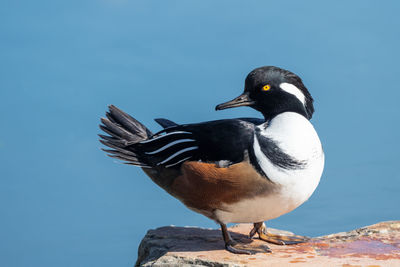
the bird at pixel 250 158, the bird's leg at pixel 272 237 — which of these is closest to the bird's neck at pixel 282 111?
the bird at pixel 250 158

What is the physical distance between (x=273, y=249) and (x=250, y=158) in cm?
107

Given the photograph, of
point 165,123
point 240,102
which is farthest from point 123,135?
point 240,102

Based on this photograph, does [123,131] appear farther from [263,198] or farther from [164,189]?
[263,198]

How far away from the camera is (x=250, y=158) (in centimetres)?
441

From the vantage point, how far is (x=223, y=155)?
449cm

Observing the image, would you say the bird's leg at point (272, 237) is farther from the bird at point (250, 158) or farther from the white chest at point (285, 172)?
the white chest at point (285, 172)

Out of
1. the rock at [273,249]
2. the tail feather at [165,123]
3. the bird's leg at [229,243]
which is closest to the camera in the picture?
the rock at [273,249]

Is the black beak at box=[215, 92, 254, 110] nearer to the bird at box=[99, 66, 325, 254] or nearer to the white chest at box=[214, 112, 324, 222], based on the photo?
→ the bird at box=[99, 66, 325, 254]

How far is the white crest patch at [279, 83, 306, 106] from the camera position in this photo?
464cm

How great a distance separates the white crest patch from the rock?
1380 millimetres

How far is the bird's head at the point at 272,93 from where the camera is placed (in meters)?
4.64

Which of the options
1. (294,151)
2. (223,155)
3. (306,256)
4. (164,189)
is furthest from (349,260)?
(164,189)

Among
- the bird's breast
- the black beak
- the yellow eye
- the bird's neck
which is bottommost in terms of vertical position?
the bird's breast

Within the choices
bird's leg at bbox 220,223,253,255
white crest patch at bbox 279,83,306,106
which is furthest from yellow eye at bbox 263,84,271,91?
bird's leg at bbox 220,223,253,255
